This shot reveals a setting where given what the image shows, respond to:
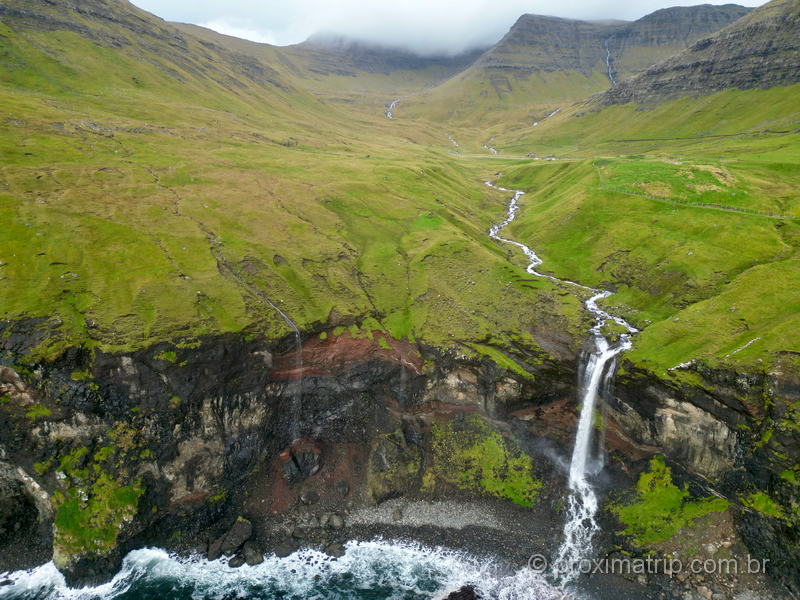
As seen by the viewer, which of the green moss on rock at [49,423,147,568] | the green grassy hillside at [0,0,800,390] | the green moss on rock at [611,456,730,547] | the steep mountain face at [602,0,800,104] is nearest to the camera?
the green moss on rock at [49,423,147,568]

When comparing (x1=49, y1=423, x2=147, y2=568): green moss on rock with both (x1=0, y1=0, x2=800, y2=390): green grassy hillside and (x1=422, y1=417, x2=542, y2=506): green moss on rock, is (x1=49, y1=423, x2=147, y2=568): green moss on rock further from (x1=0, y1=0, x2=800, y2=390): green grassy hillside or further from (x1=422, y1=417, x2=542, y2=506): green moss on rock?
(x1=422, y1=417, x2=542, y2=506): green moss on rock

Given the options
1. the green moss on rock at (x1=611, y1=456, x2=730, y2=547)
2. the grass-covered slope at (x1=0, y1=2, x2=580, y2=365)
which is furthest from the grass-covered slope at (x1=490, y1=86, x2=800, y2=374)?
the grass-covered slope at (x1=0, y1=2, x2=580, y2=365)

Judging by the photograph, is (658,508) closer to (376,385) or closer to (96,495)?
(376,385)

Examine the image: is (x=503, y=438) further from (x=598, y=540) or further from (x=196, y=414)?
(x=196, y=414)

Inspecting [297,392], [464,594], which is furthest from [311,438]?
[464,594]

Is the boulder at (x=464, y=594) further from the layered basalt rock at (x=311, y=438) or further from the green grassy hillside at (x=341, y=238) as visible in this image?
the green grassy hillside at (x=341, y=238)

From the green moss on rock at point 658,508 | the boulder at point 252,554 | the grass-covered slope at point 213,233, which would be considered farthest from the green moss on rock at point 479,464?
the boulder at point 252,554

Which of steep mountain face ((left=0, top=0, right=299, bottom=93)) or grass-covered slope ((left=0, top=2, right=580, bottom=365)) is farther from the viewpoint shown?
steep mountain face ((left=0, top=0, right=299, bottom=93))
